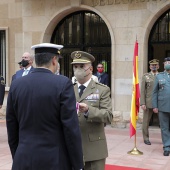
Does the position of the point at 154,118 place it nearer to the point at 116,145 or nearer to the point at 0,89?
the point at 116,145

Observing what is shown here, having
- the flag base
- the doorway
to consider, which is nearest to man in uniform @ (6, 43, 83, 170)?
the flag base

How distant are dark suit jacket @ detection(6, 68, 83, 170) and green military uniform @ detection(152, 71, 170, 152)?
176 inches

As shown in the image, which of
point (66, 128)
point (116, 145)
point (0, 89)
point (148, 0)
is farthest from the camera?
point (148, 0)

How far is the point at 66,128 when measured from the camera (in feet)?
8.34

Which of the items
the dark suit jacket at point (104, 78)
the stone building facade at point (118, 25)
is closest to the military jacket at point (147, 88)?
the stone building facade at point (118, 25)

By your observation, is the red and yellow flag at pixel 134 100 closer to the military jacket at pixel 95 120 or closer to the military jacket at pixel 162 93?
the military jacket at pixel 162 93

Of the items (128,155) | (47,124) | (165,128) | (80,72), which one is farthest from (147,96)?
(47,124)

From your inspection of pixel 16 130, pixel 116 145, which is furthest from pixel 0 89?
pixel 16 130

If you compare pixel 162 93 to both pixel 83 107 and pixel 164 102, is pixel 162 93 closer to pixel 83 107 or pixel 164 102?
pixel 164 102

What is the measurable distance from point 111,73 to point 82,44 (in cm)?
156

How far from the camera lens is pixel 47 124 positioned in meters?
2.56

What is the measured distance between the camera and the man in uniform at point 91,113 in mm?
3328

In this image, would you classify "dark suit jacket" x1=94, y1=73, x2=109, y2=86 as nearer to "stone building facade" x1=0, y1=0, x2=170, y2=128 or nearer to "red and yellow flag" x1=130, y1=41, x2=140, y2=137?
"stone building facade" x1=0, y1=0, x2=170, y2=128

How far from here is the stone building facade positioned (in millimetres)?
9469
